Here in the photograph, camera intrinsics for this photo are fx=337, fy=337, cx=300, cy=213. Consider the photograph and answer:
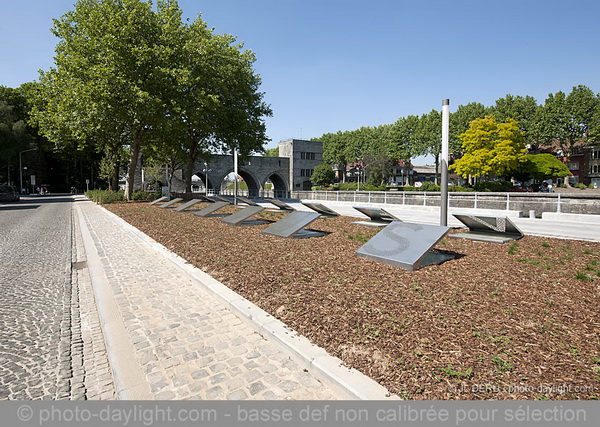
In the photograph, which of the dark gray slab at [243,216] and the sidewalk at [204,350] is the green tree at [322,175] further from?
→ the sidewalk at [204,350]

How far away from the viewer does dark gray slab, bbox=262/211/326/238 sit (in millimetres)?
8852

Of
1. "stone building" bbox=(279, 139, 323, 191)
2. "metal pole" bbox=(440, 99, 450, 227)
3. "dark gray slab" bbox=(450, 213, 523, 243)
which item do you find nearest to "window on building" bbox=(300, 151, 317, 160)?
"stone building" bbox=(279, 139, 323, 191)

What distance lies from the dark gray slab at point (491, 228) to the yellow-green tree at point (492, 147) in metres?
41.8

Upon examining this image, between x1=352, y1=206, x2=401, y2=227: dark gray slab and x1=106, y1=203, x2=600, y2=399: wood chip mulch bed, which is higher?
x1=352, y1=206, x2=401, y2=227: dark gray slab

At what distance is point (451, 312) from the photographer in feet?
12.4

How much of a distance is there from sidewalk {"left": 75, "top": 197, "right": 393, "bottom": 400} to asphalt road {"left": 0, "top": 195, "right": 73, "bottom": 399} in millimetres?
428

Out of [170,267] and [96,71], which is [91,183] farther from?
[170,267]

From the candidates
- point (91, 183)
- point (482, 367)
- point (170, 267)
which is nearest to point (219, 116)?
point (170, 267)

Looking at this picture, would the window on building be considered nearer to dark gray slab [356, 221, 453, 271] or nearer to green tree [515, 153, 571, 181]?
green tree [515, 153, 571, 181]

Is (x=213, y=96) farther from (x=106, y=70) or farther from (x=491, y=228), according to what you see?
(x=491, y=228)

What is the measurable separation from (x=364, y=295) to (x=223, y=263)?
10.2ft

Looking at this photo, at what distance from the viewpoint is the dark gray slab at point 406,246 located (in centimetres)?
559

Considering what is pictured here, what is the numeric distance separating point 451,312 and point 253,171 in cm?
6321

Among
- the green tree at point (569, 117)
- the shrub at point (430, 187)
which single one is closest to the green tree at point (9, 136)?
the shrub at point (430, 187)
